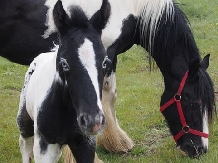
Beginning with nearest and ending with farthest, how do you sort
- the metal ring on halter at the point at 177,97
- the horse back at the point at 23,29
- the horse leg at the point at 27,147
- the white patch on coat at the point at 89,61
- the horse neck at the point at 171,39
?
the white patch on coat at the point at 89,61 < the horse leg at the point at 27,147 < the metal ring on halter at the point at 177,97 < the horse neck at the point at 171,39 < the horse back at the point at 23,29

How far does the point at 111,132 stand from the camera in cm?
445

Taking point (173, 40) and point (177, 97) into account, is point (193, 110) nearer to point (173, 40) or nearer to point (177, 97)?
point (177, 97)

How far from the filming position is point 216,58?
8.28 m

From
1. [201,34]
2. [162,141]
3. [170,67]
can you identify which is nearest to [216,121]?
[162,141]

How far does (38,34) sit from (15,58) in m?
0.41

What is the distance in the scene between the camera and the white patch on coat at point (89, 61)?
242cm

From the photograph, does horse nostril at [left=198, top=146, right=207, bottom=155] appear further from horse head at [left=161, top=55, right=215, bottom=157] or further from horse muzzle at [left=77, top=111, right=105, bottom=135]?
horse muzzle at [left=77, top=111, right=105, bottom=135]

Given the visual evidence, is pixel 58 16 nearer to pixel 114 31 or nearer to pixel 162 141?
pixel 114 31

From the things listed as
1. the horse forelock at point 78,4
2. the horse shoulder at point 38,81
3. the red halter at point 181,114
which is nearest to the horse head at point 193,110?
the red halter at point 181,114

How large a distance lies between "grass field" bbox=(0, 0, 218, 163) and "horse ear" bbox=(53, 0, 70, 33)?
1.75 m

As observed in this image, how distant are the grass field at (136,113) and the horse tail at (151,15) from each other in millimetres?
512

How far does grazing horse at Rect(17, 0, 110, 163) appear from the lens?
2402mm

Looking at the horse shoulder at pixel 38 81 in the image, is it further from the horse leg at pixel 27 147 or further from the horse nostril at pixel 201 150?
the horse nostril at pixel 201 150

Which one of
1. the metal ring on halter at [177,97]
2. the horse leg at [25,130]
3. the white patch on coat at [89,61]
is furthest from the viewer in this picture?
the metal ring on halter at [177,97]
